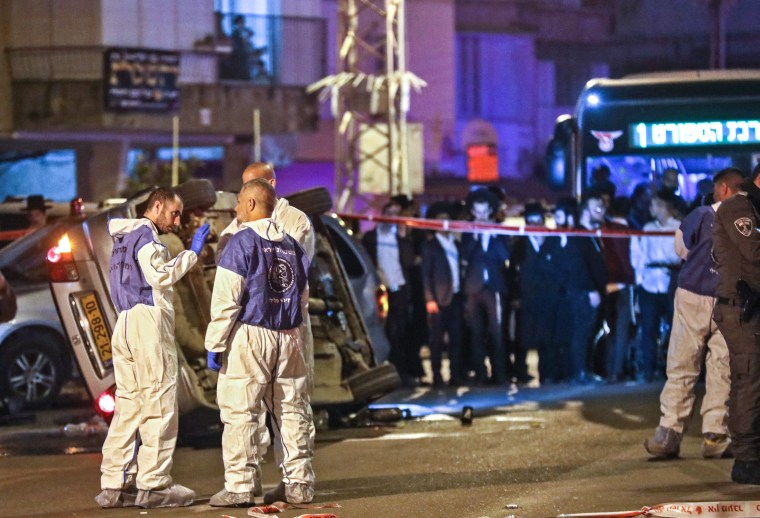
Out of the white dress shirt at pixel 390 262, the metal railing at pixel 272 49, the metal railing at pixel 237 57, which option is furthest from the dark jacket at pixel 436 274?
the metal railing at pixel 272 49

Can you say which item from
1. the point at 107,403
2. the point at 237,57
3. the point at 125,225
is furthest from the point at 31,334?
the point at 237,57

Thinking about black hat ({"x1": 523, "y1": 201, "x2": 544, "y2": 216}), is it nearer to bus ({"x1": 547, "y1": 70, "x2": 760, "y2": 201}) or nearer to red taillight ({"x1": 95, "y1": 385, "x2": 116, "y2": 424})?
bus ({"x1": 547, "y1": 70, "x2": 760, "y2": 201})

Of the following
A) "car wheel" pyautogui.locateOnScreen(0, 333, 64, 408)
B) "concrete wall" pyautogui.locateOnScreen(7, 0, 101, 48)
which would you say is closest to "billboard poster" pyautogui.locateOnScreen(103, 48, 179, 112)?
"concrete wall" pyautogui.locateOnScreen(7, 0, 101, 48)

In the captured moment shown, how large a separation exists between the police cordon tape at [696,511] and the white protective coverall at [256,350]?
1.63m

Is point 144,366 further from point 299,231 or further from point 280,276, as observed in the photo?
point 299,231

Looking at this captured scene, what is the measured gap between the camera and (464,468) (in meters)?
9.54

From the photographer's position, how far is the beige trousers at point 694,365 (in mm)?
9594

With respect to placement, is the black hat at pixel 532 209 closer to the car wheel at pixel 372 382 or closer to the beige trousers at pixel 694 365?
the car wheel at pixel 372 382

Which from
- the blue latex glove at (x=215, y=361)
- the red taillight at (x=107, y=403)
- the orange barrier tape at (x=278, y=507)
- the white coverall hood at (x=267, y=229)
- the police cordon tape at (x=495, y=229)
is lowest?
the orange barrier tape at (x=278, y=507)

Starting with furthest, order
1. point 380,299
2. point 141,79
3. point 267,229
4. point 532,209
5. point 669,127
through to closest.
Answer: point 141,79 → point 532,209 → point 669,127 → point 380,299 → point 267,229

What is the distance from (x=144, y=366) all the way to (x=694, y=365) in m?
3.69

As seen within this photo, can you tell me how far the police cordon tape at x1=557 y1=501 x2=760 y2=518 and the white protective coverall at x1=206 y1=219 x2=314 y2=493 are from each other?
5.34ft

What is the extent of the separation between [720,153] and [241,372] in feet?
23.9

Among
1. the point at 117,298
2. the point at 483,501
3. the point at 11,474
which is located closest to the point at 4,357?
the point at 11,474
